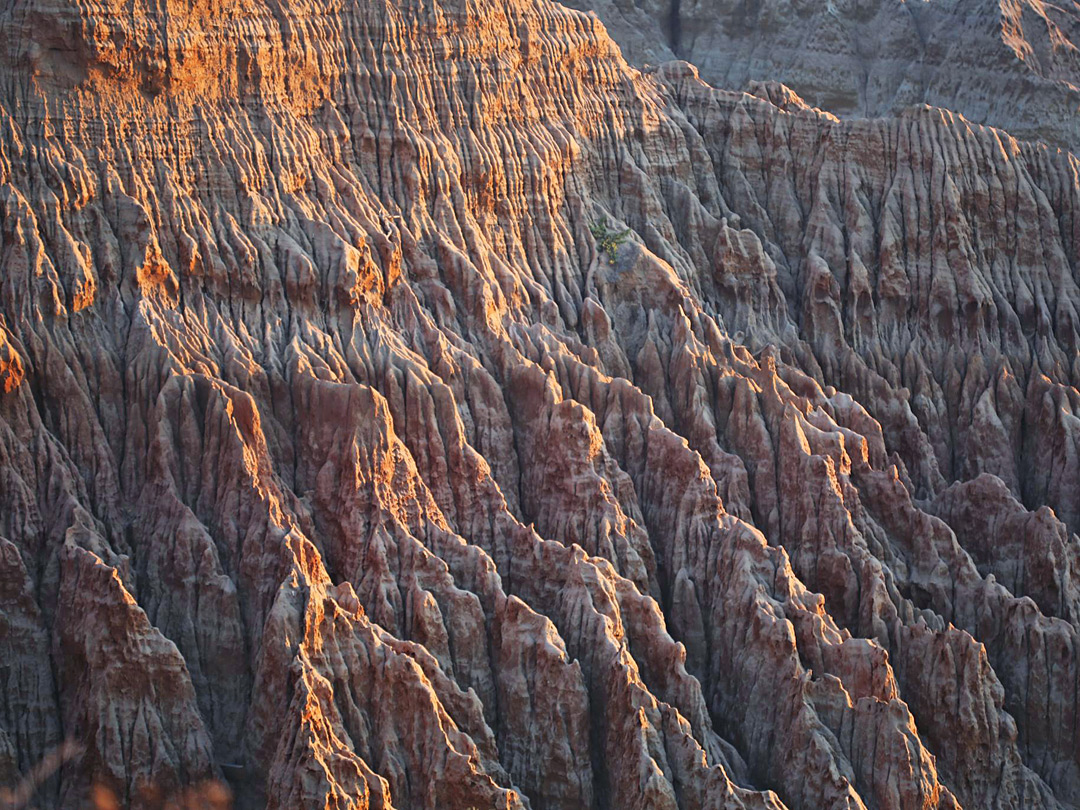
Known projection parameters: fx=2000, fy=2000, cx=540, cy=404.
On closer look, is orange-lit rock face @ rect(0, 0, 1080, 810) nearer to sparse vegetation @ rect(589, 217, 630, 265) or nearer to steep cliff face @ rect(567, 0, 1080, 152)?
sparse vegetation @ rect(589, 217, 630, 265)

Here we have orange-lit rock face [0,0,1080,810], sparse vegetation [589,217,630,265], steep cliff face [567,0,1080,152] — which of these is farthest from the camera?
steep cliff face [567,0,1080,152]

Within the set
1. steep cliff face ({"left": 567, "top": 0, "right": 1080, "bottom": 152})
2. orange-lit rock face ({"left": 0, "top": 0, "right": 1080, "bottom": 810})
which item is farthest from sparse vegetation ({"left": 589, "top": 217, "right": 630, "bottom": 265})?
steep cliff face ({"left": 567, "top": 0, "right": 1080, "bottom": 152})

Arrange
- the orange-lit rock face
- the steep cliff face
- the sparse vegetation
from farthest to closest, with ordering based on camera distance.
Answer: the steep cliff face
the sparse vegetation
the orange-lit rock face

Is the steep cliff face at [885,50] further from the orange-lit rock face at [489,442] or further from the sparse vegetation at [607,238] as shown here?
the sparse vegetation at [607,238]

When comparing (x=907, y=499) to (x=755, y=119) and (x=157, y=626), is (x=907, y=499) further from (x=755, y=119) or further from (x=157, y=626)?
(x=157, y=626)

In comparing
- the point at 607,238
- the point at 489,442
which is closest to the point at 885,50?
the point at 607,238

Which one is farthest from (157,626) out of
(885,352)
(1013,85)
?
(1013,85)
